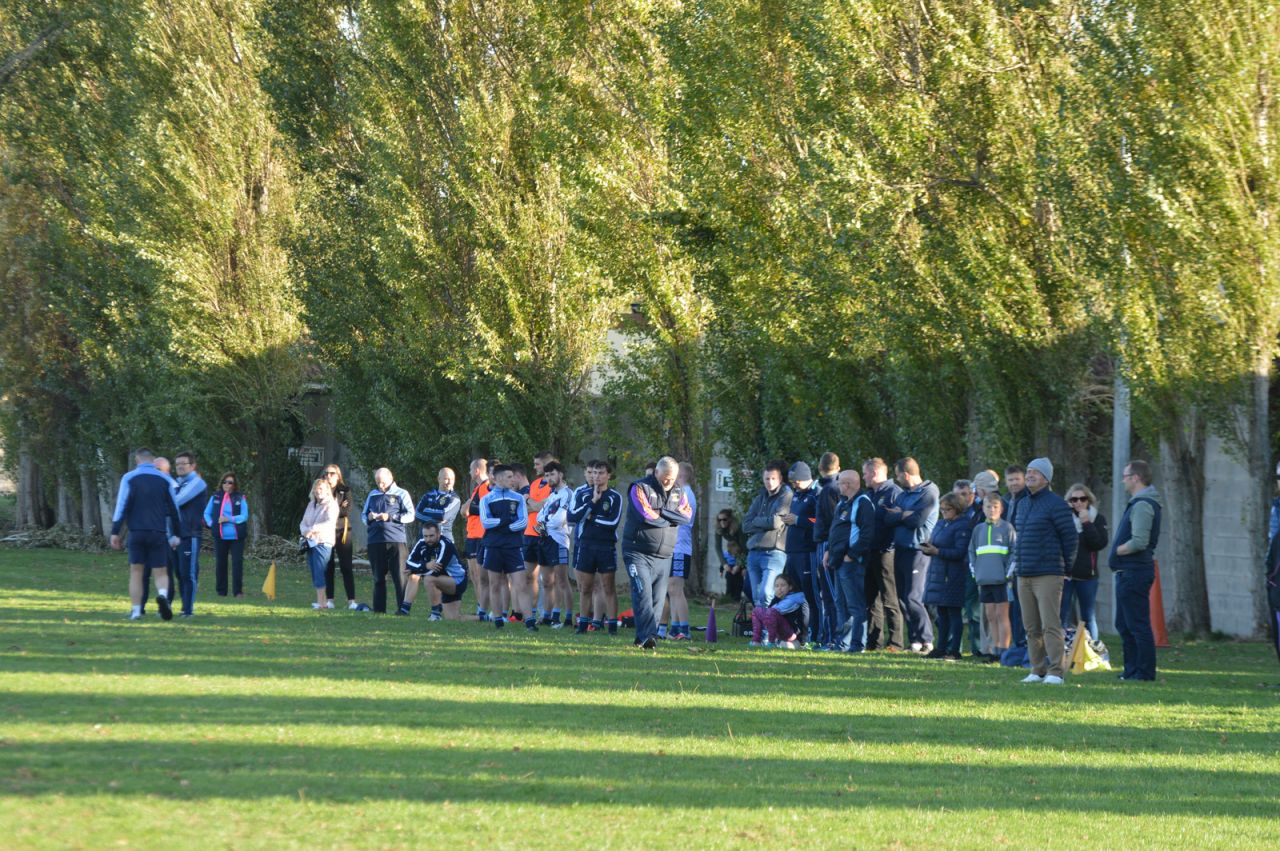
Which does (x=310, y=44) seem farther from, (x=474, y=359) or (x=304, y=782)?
(x=304, y=782)

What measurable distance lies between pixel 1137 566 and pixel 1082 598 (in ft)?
5.16

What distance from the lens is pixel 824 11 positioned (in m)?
22.6

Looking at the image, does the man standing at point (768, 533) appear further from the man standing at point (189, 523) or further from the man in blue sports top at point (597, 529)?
the man standing at point (189, 523)

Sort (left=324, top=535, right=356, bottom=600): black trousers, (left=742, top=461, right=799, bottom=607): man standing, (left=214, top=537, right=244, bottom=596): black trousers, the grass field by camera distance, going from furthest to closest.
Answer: (left=214, top=537, right=244, bottom=596): black trousers
(left=324, top=535, right=356, bottom=600): black trousers
(left=742, top=461, right=799, bottom=607): man standing
the grass field

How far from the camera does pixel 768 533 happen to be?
703 inches

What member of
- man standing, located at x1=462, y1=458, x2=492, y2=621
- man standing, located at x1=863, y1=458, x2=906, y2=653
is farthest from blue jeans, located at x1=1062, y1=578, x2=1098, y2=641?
man standing, located at x1=462, y1=458, x2=492, y2=621

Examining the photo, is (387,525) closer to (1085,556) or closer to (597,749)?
(1085,556)

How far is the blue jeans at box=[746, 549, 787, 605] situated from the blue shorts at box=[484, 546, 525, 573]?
287cm

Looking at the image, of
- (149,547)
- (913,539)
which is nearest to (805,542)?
(913,539)

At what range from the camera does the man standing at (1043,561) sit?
563 inches

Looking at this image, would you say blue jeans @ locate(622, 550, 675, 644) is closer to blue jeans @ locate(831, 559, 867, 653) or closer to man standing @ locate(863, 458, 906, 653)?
blue jeans @ locate(831, 559, 867, 653)

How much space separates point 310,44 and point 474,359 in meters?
8.94

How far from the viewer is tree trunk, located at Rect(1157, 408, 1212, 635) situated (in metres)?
20.7

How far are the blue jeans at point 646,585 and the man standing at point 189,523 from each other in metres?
5.93
